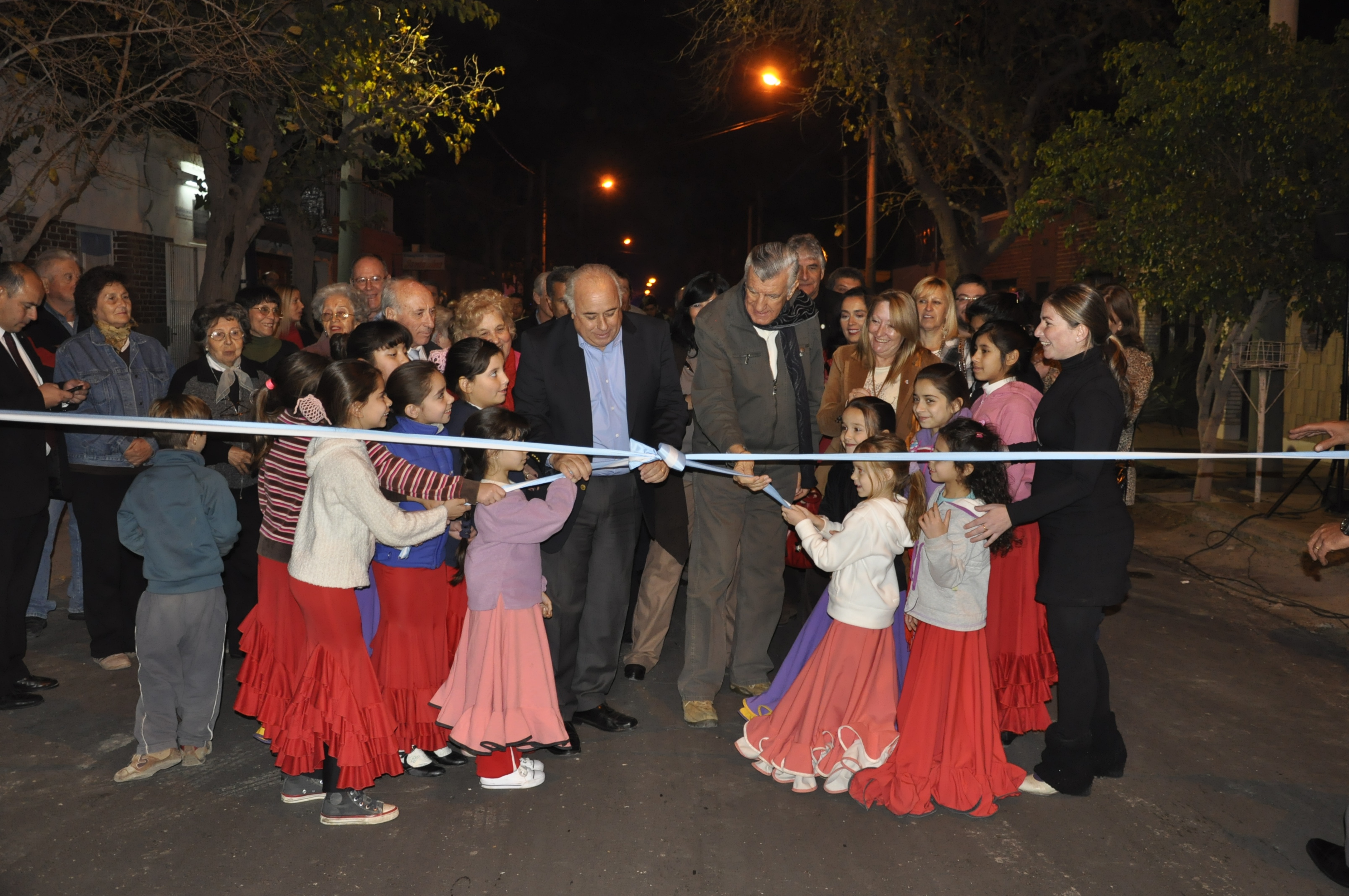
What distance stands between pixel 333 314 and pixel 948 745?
166 inches

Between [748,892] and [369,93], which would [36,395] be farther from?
[369,93]

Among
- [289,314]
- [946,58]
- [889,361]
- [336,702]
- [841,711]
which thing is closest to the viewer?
[336,702]

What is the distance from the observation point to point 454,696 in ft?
13.8

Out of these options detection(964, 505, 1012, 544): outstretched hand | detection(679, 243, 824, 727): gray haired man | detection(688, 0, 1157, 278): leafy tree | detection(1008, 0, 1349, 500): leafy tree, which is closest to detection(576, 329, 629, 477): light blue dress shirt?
detection(679, 243, 824, 727): gray haired man

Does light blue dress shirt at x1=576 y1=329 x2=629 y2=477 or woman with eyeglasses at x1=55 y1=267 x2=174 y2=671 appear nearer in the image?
light blue dress shirt at x1=576 y1=329 x2=629 y2=477

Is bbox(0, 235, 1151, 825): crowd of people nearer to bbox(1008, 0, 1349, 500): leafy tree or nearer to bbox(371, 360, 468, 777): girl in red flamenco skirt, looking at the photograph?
bbox(371, 360, 468, 777): girl in red flamenco skirt

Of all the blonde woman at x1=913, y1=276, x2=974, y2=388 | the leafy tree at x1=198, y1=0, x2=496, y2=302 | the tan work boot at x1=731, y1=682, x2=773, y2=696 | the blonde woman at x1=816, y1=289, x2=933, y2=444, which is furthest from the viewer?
the leafy tree at x1=198, y1=0, x2=496, y2=302

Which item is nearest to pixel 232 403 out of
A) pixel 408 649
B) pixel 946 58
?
pixel 408 649

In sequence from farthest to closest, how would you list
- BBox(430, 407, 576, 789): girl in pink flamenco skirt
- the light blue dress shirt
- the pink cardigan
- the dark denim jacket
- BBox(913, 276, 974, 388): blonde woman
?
BBox(913, 276, 974, 388): blonde woman, the dark denim jacket, the light blue dress shirt, the pink cardigan, BBox(430, 407, 576, 789): girl in pink flamenco skirt

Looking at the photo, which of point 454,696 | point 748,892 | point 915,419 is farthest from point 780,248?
point 748,892

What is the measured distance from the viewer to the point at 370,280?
7.00 metres

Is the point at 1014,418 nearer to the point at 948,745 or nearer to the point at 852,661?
the point at 852,661

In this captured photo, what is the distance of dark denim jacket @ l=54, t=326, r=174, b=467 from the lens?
5.58m

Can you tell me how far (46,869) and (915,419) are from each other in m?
4.34
